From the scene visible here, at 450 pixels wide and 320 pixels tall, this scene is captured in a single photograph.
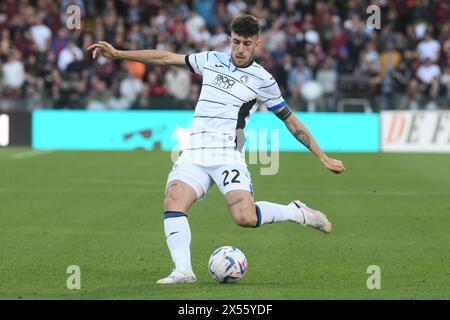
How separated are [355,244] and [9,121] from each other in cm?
1757

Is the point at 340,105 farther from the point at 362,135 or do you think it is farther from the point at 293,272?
the point at 293,272

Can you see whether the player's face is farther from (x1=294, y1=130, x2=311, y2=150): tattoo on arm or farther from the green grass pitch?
the green grass pitch

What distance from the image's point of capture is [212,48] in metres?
29.2

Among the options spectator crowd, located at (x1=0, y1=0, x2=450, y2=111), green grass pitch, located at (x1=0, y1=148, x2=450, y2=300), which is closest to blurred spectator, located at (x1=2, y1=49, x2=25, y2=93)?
spectator crowd, located at (x1=0, y1=0, x2=450, y2=111)

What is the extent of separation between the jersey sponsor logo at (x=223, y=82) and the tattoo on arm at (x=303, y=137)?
2.42 feet

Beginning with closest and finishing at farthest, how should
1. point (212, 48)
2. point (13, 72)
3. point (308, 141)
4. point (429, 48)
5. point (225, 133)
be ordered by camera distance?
1. point (225, 133)
2. point (308, 141)
3. point (212, 48)
4. point (13, 72)
5. point (429, 48)

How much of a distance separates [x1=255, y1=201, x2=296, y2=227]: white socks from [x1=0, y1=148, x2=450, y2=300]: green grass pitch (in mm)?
505

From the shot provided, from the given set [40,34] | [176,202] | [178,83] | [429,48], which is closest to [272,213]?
[176,202]

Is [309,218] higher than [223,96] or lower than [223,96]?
lower

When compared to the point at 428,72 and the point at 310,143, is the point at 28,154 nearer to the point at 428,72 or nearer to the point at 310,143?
the point at 428,72

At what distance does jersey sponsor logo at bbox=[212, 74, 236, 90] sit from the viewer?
9453mm

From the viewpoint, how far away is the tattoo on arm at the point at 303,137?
380 inches

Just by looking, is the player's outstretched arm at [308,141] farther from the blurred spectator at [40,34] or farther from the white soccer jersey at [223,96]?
the blurred spectator at [40,34]

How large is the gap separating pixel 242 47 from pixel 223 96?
468 mm
